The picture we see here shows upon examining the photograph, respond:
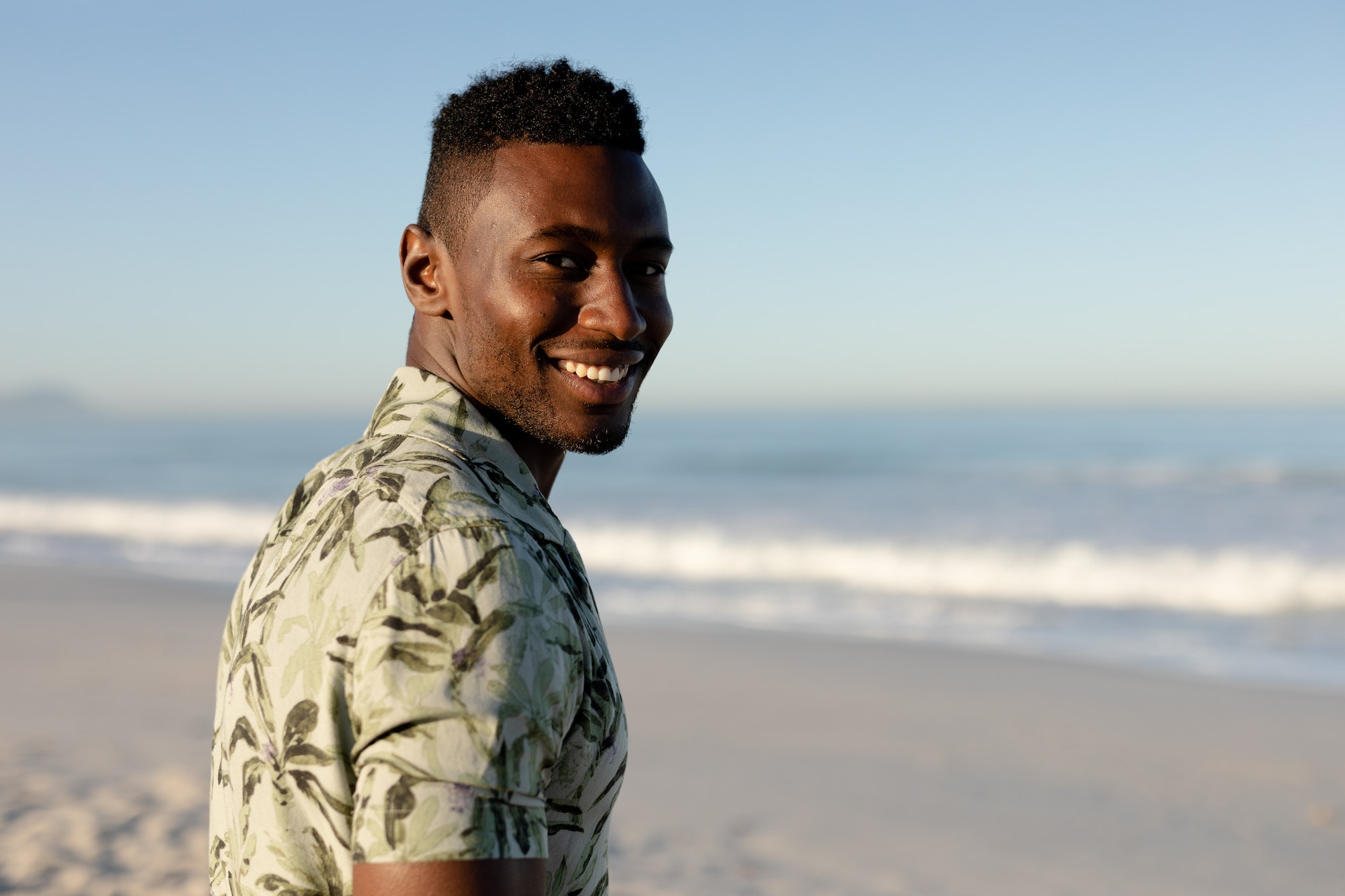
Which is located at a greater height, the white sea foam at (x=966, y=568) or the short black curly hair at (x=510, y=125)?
the short black curly hair at (x=510, y=125)

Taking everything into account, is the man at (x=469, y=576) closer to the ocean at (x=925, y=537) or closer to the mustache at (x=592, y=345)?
the mustache at (x=592, y=345)

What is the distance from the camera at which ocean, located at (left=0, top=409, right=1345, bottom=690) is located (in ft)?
33.7

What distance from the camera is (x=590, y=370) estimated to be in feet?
4.79

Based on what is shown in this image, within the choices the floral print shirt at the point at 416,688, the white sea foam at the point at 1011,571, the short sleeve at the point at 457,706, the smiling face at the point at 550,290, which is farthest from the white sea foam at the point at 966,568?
the short sleeve at the point at 457,706

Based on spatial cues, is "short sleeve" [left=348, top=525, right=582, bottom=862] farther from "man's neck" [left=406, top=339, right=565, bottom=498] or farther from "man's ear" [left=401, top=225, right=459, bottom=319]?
"man's ear" [left=401, top=225, right=459, bottom=319]

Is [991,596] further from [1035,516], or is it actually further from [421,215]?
[421,215]

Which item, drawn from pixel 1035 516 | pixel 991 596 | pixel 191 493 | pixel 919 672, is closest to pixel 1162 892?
pixel 919 672

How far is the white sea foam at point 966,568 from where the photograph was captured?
39.1 ft

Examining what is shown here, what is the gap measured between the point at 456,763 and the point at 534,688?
10 centimetres

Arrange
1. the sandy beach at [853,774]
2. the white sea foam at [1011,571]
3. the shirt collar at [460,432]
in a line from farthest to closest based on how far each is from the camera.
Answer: the white sea foam at [1011,571] < the sandy beach at [853,774] < the shirt collar at [460,432]

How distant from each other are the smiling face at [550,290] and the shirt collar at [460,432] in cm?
6

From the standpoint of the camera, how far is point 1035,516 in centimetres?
1833

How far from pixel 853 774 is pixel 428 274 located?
501 centimetres

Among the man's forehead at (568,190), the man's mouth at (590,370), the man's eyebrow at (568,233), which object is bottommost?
the man's mouth at (590,370)
